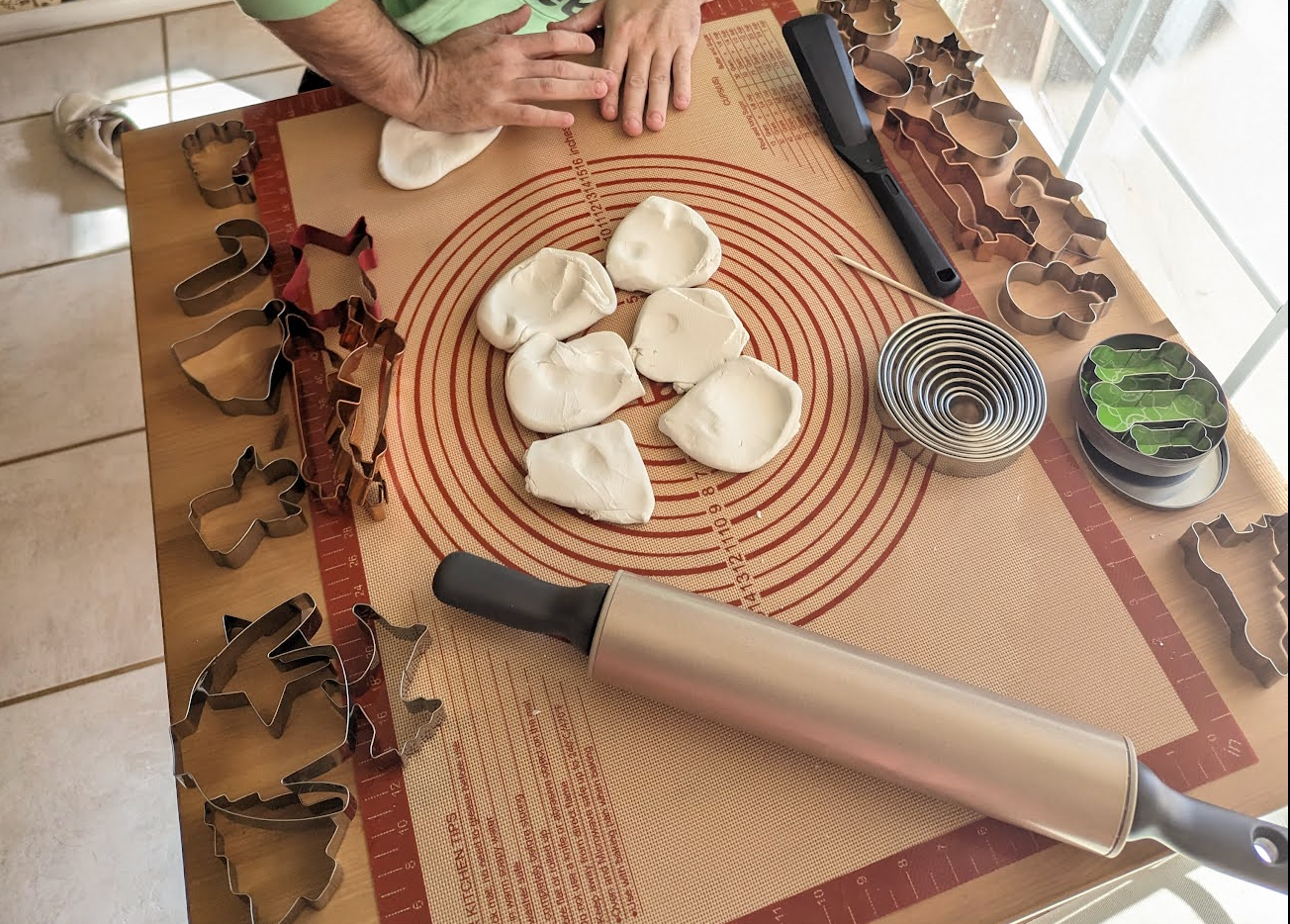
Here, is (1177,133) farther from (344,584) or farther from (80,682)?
(80,682)

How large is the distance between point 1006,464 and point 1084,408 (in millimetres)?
87

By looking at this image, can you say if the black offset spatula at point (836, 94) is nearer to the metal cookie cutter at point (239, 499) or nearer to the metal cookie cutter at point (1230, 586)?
the metal cookie cutter at point (1230, 586)

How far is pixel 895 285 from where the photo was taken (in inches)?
39.7

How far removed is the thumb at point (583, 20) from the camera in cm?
119

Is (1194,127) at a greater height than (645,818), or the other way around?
(1194,127)

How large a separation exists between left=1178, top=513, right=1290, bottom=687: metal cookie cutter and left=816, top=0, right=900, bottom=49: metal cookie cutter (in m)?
0.65

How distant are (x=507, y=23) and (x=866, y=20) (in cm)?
43

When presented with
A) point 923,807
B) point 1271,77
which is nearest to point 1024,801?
point 923,807

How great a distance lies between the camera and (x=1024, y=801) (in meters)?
0.70

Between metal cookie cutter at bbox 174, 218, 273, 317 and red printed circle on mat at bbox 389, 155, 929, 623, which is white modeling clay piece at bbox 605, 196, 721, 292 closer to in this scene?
red printed circle on mat at bbox 389, 155, 929, 623

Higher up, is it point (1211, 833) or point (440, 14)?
point (440, 14)

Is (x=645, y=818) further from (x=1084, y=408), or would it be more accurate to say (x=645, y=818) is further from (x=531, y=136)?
(x=531, y=136)

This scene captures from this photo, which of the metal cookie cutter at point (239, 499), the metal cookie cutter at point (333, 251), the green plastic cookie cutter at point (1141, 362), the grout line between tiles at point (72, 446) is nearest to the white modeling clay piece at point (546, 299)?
the metal cookie cutter at point (333, 251)

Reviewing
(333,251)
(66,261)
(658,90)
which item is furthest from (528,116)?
(66,261)
